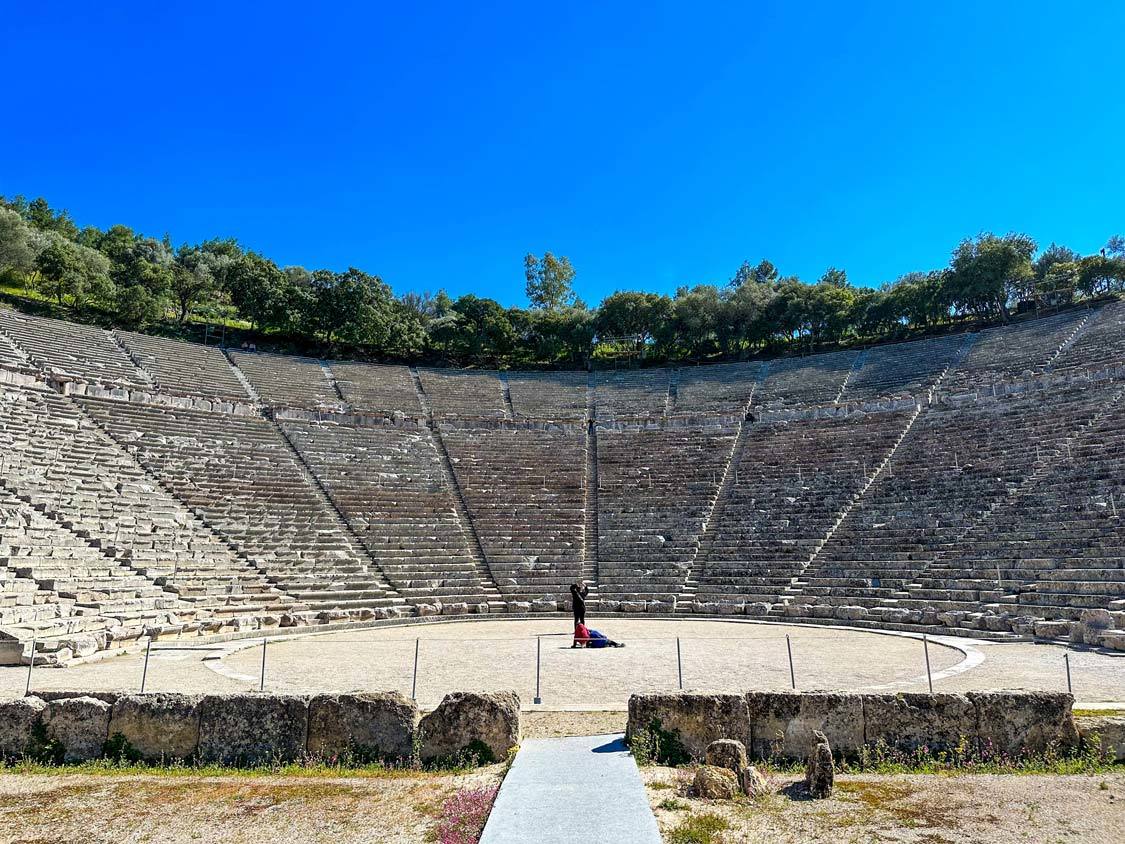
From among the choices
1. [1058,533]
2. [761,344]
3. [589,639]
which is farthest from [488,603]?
[761,344]

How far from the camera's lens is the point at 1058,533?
14.5 metres

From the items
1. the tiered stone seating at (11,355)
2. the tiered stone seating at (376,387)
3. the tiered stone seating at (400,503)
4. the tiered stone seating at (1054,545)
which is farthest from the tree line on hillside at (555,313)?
the tiered stone seating at (1054,545)

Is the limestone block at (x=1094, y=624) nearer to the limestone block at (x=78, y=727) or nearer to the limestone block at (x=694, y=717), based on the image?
the limestone block at (x=694, y=717)

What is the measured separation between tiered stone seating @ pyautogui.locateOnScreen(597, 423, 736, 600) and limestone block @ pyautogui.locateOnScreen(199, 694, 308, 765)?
13.0 metres

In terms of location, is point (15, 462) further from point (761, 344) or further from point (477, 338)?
point (761, 344)

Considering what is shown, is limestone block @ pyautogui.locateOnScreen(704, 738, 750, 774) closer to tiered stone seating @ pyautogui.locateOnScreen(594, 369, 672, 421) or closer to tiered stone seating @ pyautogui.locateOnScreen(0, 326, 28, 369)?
tiered stone seating @ pyautogui.locateOnScreen(594, 369, 672, 421)

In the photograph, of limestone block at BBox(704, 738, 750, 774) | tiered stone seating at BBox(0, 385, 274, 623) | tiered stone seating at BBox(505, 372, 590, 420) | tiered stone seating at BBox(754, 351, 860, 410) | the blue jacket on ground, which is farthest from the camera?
tiered stone seating at BBox(505, 372, 590, 420)

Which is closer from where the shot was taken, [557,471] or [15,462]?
[15,462]

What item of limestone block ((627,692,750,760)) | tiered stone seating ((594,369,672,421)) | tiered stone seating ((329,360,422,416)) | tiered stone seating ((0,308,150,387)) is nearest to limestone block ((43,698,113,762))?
limestone block ((627,692,750,760))

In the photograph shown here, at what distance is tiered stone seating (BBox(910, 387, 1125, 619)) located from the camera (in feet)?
42.1

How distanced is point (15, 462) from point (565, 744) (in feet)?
56.3

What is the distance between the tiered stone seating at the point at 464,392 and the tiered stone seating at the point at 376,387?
2.86 feet

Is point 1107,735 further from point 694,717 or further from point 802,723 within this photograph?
point 694,717

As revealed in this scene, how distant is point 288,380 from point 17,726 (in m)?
24.9
